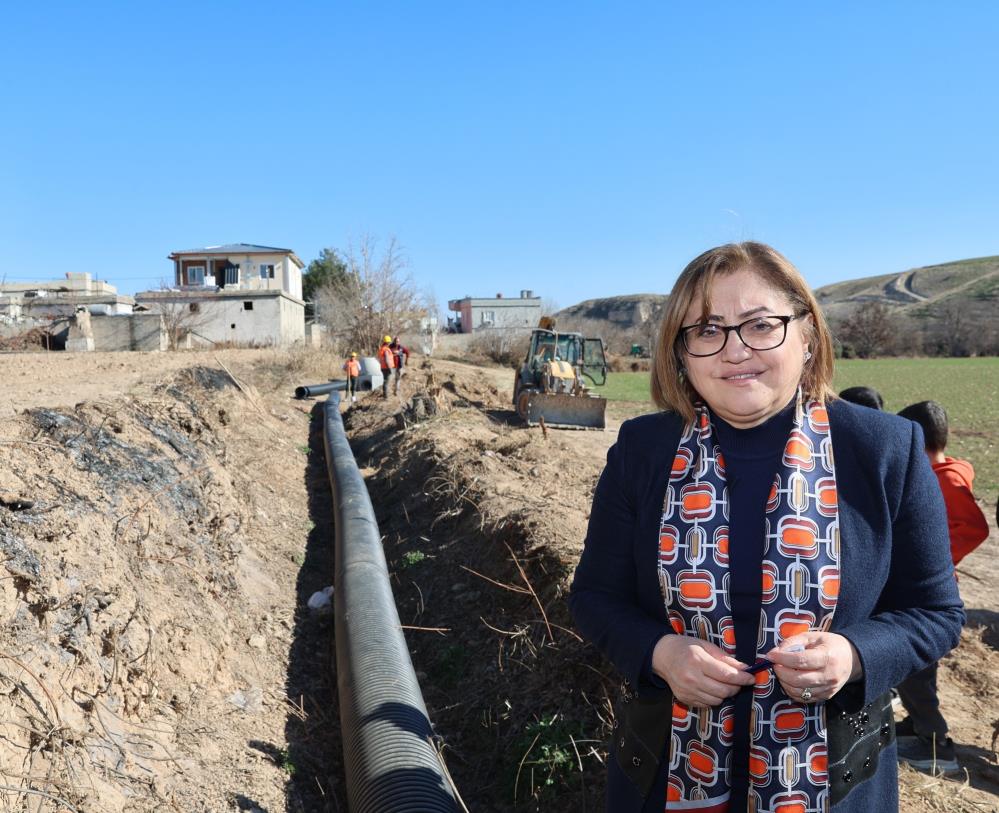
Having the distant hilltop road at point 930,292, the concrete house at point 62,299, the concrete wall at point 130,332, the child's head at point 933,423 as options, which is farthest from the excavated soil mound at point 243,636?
the distant hilltop road at point 930,292

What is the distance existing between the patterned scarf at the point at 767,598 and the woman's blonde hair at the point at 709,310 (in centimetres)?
12

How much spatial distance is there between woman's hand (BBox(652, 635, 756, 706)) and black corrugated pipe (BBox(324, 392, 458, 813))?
1.86 meters

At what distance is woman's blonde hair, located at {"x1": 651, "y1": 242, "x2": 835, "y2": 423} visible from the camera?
1778mm

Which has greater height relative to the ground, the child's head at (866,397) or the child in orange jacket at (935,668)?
the child's head at (866,397)

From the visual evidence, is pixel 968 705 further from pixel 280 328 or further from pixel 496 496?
pixel 280 328

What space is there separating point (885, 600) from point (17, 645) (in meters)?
3.25

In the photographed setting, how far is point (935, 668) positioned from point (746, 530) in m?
3.05

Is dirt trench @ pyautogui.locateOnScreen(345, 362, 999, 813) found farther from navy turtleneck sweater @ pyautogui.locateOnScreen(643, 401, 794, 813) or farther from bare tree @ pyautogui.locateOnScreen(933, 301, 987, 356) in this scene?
bare tree @ pyautogui.locateOnScreen(933, 301, 987, 356)

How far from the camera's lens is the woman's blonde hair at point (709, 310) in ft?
5.83

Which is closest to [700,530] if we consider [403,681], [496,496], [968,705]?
[403,681]

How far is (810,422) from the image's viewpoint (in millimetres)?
1716

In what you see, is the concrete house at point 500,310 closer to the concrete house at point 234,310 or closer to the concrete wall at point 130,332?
the concrete house at point 234,310

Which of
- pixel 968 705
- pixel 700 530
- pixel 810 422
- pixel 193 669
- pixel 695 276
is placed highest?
pixel 695 276

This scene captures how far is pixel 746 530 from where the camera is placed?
168cm
